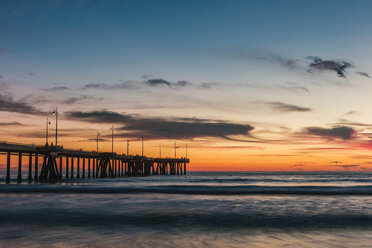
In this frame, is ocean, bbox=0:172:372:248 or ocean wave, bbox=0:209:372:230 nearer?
ocean, bbox=0:172:372:248

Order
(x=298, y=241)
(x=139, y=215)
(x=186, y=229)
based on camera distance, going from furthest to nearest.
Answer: (x=139, y=215) → (x=186, y=229) → (x=298, y=241)

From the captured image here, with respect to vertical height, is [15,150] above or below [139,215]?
above

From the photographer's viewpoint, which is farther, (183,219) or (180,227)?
(183,219)

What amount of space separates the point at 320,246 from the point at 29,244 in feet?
32.2

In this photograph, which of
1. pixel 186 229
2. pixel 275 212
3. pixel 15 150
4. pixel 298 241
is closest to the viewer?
pixel 298 241

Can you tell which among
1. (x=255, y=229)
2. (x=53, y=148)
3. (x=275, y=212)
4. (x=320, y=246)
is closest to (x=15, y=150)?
(x=53, y=148)

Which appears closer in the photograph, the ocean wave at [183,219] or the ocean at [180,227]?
the ocean at [180,227]

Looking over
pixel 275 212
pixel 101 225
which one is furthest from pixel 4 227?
pixel 275 212

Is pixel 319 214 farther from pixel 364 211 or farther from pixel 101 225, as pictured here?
pixel 101 225

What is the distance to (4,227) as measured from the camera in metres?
16.4

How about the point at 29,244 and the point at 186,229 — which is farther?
the point at 186,229

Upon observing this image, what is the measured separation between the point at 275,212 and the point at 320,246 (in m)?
10.0

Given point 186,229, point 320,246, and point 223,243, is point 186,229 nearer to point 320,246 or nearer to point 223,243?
point 223,243

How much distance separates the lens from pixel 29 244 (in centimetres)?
1294
